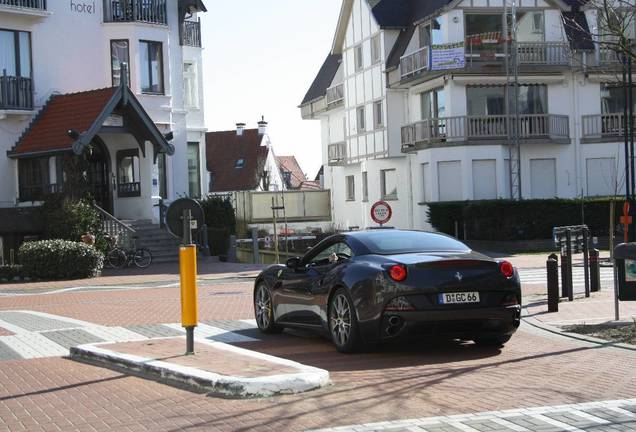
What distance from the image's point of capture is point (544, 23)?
43.2 metres

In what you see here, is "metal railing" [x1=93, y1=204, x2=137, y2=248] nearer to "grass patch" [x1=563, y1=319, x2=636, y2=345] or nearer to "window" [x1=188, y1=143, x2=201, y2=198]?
"window" [x1=188, y1=143, x2=201, y2=198]

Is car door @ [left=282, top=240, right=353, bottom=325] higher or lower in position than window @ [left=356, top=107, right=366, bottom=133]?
lower

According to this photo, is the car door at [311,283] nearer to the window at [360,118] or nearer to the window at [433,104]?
the window at [433,104]

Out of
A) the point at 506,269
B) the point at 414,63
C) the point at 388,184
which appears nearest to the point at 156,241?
the point at 414,63

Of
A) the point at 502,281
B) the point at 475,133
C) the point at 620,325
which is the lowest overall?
the point at 620,325

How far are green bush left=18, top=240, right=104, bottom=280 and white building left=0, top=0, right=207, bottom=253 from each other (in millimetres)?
4115

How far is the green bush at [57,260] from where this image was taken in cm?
2838

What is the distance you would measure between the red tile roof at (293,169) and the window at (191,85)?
5241 centimetres

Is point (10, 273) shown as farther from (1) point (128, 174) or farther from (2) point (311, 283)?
(2) point (311, 283)

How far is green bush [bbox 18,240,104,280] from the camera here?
93.1 feet

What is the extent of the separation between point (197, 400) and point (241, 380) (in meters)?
0.40

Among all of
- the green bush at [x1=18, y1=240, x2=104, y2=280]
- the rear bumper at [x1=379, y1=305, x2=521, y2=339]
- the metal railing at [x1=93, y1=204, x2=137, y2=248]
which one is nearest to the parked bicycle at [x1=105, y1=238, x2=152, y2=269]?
the metal railing at [x1=93, y1=204, x2=137, y2=248]

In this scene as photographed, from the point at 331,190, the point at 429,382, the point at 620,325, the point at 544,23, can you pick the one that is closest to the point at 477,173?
the point at 544,23

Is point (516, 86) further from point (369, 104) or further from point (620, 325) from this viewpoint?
point (620, 325)
